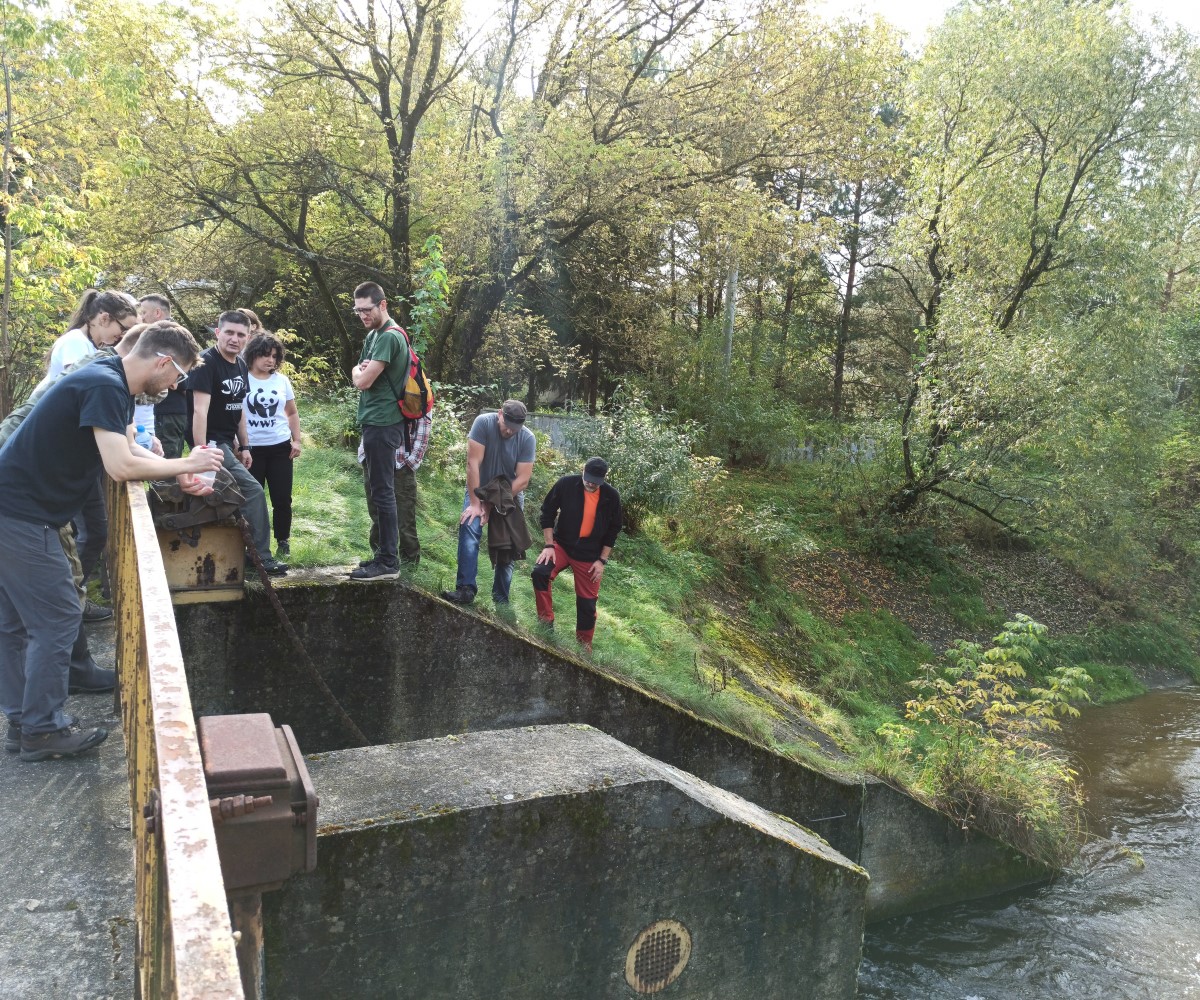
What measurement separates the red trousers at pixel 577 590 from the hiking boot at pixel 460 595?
935 millimetres

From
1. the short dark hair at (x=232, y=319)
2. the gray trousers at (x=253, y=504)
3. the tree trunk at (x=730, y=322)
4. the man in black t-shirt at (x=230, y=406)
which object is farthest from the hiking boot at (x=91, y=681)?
the tree trunk at (x=730, y=322)

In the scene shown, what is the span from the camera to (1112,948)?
740 cm

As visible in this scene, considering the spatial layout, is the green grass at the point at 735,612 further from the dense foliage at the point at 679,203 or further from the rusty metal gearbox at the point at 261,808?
the rusty metal gearbox at the point at 261,808

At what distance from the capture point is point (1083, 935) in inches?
298

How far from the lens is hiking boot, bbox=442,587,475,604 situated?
20.6 ft

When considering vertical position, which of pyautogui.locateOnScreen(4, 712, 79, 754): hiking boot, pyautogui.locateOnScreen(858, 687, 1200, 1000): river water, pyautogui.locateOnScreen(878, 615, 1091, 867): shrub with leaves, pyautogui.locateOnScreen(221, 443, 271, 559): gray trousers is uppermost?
pyautogui.locateOnScreen(221, 443, 271, 559): gray trousers

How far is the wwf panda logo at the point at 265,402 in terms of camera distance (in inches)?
256

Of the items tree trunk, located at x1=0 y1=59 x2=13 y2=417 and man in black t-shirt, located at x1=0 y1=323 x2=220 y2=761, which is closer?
man in black t-shirt, located at x1=0 y1=323 x2=220 y2=761

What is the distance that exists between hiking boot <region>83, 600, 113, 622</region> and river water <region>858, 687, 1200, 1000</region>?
589 cm

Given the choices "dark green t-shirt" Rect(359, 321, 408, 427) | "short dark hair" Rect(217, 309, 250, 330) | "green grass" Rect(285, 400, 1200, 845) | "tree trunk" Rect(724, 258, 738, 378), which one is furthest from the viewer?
"tree trunk" Rect(724, 258, 738, 378)

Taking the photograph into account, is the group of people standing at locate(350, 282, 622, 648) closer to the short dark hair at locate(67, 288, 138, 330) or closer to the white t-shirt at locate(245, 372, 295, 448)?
the white t-shirt at locate(245, 372, 295, 448)

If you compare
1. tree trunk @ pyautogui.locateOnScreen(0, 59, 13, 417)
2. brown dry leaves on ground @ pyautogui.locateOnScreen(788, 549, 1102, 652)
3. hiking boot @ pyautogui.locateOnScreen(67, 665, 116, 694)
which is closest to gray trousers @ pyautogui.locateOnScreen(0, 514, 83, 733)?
hiking boot @ pyautogui.locateOnScreen(67, 665, 116, 694)

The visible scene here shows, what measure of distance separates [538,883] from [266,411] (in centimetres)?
390

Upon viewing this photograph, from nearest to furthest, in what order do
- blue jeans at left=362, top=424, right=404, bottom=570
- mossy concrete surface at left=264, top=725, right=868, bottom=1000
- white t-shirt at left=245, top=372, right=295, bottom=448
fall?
mossy concrete surface at left=264, top=725, right=868, bottom=1000
blue jeans at left=362, top=424, right=404, bottom=570
white t-shirt at left=245, top=372, right=295, bottom=448
